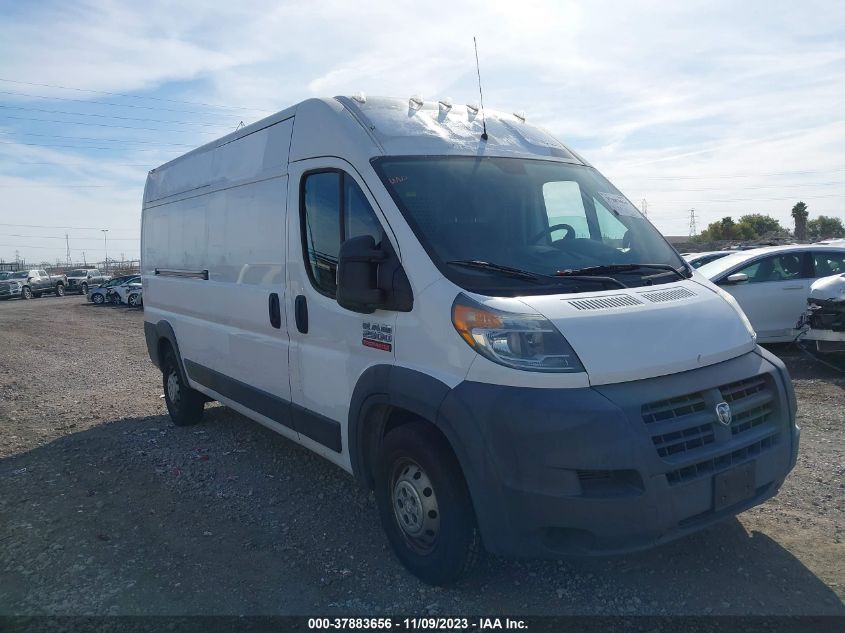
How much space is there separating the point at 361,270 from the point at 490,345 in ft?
2.77

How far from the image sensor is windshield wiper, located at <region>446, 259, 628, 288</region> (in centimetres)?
343

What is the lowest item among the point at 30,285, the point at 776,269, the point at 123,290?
the point at 30,285

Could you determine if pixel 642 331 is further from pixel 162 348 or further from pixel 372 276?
pixel 162 348

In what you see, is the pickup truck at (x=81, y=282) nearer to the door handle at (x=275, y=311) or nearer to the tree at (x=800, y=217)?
the door handle at (x=275, y=311)

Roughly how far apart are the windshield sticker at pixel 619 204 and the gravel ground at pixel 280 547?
2.02 meters

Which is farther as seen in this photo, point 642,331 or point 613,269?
point 613,269

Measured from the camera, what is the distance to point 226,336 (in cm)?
572

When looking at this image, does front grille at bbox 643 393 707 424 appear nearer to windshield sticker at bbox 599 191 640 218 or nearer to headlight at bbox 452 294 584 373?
headlight at bbox 452 294 584 373

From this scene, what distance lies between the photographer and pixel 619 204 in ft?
14.6

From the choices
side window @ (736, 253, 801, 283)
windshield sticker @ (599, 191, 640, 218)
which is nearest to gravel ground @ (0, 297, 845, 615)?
windshield sticker @ (599, 191, 640, 218)

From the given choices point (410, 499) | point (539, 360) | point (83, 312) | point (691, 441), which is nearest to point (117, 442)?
point (410, 499)

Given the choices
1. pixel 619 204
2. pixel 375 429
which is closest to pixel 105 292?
pixel 375 429

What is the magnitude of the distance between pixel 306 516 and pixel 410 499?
4.42 ft

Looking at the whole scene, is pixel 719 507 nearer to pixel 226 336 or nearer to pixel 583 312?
pixel 583 312
